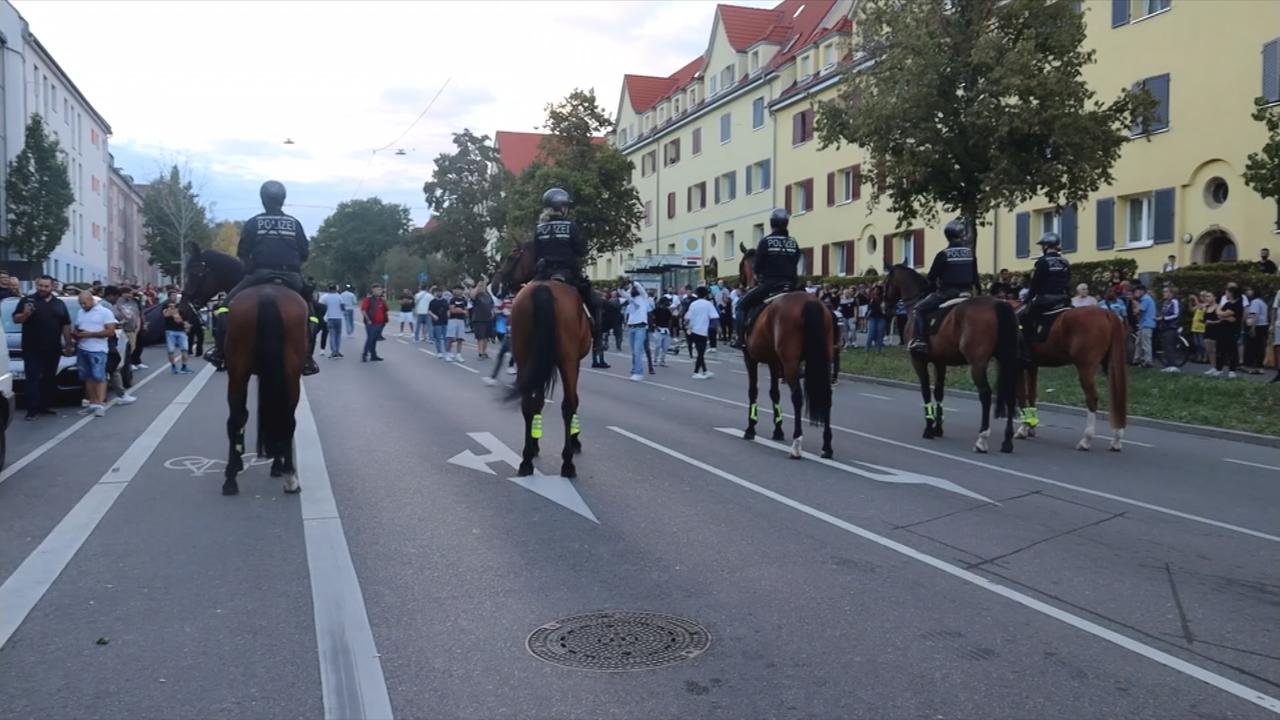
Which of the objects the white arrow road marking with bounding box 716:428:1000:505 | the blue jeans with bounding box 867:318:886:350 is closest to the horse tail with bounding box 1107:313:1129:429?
the white arrow road marking with bounding box 716:428:1000:505

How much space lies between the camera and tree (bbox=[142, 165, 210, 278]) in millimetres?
65188

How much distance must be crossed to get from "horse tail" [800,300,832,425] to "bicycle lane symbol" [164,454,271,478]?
208 inches

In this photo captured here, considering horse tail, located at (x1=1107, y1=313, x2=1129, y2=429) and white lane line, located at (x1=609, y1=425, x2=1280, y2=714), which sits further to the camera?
horse tail, located at (x1=1107, y1=313, x2=1129, y2=429)

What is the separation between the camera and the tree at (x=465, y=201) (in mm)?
87625

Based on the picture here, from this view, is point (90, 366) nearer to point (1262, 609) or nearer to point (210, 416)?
point (210, 416)

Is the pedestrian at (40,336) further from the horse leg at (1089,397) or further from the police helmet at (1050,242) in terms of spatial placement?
the horse leg at (1089,397)

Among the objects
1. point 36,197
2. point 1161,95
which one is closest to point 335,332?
point 36,197

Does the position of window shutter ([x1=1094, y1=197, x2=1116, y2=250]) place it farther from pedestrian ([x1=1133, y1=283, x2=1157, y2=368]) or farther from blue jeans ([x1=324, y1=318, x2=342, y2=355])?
blue jeans ([x1=324, y1=318, x2=342, y2=355])

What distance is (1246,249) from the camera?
25594mm

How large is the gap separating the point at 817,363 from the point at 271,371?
5324 millimetres

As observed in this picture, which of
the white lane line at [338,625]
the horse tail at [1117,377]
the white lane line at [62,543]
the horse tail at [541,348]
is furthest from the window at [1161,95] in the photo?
the white lane line at [338,625]

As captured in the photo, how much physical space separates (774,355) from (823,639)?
7153 millimetres

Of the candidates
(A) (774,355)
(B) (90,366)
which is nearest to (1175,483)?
(A) (774,355)

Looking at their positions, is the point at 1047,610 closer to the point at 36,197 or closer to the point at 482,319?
the point at 482,319
